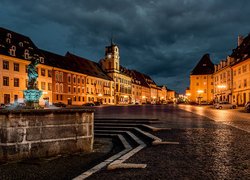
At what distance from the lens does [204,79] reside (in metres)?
88.4

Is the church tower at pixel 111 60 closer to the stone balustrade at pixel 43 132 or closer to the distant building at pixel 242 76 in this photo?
the distant building at pixel 242 76

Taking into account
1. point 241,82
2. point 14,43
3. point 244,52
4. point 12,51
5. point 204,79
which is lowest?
point 241,82

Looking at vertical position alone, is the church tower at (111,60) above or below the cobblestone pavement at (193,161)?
above

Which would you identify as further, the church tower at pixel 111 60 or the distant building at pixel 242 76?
the church tower at pixel 111 60

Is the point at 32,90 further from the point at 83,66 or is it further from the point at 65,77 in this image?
the point at 83,66

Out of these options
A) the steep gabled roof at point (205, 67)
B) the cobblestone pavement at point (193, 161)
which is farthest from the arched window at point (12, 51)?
the steep gabled roof at point (205, 67)

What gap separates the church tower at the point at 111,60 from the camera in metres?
93.6

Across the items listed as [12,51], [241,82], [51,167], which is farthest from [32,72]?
[241,82]

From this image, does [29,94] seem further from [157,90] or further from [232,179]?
[157,90]

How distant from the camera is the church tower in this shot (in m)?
93.6

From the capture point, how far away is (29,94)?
15.0 metres

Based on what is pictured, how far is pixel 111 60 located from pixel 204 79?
34696 millimetres

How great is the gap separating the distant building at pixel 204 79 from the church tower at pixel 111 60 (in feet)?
94.5

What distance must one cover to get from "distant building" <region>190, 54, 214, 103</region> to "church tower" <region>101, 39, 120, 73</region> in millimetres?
28808
